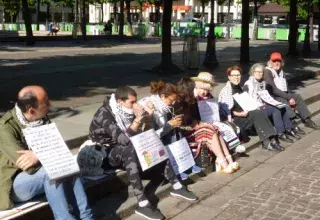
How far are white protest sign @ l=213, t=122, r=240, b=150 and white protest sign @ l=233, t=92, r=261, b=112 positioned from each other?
0.81 meters

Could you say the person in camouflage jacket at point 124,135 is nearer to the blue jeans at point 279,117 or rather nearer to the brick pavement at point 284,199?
the brick pavement at point 284,199

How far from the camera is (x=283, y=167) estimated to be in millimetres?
7012

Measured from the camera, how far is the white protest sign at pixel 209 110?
6977mm

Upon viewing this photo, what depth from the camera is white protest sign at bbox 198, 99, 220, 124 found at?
22.9ft

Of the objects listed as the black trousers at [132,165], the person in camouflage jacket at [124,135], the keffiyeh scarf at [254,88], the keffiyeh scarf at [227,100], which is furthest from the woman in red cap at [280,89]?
the person in camouflage jacket at [124,135]

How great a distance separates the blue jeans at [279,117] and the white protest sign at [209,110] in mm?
1383

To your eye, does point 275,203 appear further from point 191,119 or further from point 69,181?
point 69,181

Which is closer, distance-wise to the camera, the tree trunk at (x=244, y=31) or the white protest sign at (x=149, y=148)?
the white protest sign at (x=149, y=148)

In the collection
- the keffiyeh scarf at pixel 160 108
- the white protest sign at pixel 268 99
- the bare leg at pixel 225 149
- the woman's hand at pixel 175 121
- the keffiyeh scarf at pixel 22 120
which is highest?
the keffiyeh scarf at pixel 22 120

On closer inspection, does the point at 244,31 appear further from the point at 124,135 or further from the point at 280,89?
the point at 124,135

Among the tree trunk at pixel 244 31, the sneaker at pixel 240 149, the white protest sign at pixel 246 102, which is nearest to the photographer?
the sneaker at pixel 240 149

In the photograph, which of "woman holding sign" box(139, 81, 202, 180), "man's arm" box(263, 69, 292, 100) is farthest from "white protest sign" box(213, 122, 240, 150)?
"man's arm" box(263, 69, 292, 100)

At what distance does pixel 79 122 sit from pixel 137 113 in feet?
9.06

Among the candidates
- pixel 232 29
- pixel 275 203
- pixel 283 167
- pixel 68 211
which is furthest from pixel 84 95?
pixel 232 29
